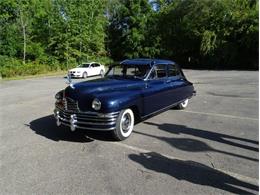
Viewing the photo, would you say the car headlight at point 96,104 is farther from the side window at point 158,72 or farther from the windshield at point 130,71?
the side window at point 158,72

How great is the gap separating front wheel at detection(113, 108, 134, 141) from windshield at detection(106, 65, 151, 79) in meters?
1.22

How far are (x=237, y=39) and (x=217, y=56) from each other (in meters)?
2.76

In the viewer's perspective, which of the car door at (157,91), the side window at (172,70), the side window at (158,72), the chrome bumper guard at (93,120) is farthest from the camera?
the side window at (172,70)

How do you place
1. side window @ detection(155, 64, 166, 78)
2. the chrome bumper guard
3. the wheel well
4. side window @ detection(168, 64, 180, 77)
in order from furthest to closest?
side window @ detection(168, 64, 180, 77) < side window @ detection(155, 64, 166, 78) < the wheel well < the chrome bumper guard

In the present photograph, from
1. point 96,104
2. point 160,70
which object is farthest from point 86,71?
point 96,104

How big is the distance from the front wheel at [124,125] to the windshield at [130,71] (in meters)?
1.22

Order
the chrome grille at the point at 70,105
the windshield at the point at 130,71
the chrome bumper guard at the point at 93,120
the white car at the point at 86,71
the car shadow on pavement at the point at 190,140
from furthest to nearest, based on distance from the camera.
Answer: the white car at the point at 86,71 < the windshield at the point at 130,71 < the chrome grille at the point at 70,105 < the chrome bumper guard at the point at 93,120 < the car shadow on pavement at the point at 190,140

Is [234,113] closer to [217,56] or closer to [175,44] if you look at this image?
[217,56]

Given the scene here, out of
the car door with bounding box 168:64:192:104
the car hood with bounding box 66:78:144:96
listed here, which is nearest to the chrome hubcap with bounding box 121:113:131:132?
A: the car hood with bounding box 66:78:144:96

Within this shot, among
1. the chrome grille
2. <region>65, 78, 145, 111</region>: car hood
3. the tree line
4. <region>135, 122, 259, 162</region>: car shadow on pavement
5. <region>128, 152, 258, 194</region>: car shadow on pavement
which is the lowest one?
<region>128, 152, 258, 194</region>: car shadow on pavement

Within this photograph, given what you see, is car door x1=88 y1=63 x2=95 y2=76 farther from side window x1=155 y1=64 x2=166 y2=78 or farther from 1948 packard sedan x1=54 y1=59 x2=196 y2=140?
side window x1=155 y1=64 x2=166 y2=78

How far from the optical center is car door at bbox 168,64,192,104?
7.95 meters

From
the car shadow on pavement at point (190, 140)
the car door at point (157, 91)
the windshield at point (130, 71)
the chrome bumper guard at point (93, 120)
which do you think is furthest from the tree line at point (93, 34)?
the car shadow on pavement at point (190, 140)

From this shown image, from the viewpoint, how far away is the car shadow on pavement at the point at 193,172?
4016 millimetres
